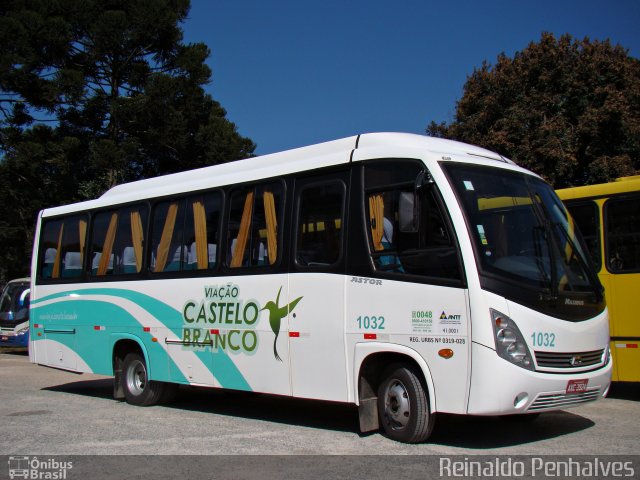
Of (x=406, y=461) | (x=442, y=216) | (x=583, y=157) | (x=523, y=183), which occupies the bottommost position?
(x=406, y=461)

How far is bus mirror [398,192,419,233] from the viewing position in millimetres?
6980

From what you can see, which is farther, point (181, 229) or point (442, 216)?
point (181, 229)

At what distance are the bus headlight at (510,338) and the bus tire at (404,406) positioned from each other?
1010mm

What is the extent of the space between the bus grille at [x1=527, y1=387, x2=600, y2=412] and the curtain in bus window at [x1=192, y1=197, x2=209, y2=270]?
481 cm

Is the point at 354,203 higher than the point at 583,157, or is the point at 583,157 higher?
the point at 583,157

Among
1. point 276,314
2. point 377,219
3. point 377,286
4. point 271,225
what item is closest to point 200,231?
point 271,225

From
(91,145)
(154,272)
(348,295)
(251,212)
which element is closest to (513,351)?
(348,295)

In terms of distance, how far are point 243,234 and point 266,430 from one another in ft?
8.09

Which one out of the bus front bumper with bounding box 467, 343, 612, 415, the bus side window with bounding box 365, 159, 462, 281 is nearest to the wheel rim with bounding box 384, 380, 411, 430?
the bus front bumper with bounding box 467, 343, 612, 415

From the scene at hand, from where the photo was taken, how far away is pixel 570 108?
23953 millimetres

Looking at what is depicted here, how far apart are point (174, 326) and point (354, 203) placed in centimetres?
365

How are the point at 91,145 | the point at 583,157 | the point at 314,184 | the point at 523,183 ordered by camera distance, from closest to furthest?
the point at 523,183, the point at 314,184, the point at 583,157, the point at 91,145

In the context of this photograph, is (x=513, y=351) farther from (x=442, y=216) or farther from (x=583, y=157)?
Result: (x=583, y=157)

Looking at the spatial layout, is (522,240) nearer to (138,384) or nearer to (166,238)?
(166,238)
